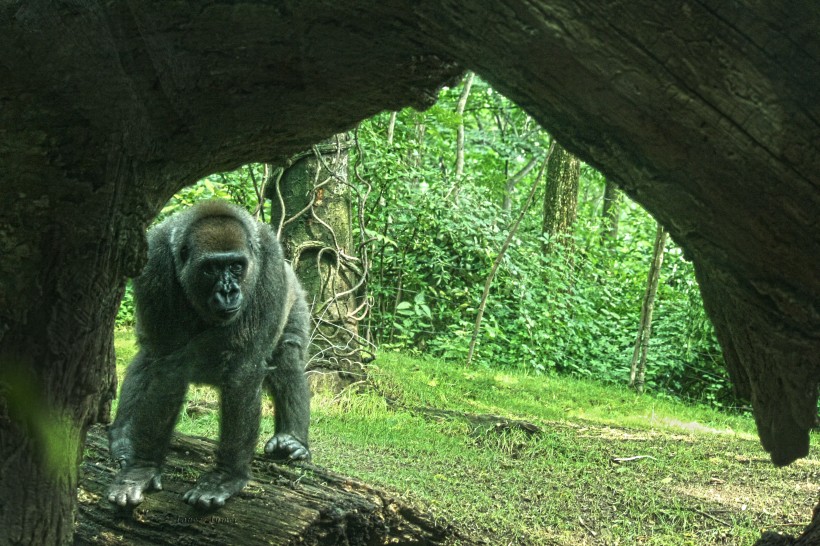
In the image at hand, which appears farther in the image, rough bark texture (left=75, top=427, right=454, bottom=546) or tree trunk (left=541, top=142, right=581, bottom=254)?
Result: tree trunk (left=541, top=142, right=581, bottom=254)

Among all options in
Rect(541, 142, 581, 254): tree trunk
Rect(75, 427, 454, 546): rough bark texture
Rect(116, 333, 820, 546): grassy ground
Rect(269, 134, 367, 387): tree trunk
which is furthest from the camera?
Rect(541, 142, 581, 254): tree trunk

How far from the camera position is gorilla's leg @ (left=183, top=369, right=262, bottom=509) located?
12.2ft

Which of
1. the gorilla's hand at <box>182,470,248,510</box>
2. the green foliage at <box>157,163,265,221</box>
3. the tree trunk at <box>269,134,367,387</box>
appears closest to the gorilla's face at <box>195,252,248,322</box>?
the gorilla's hand at <box>182,470,248,510</box>

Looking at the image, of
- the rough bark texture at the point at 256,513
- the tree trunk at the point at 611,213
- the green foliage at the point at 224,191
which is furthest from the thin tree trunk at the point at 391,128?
the rough bark texture at the point at 256,513

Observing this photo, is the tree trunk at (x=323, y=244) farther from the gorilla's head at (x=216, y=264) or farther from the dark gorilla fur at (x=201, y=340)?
the gorilla's head at (x=216, y=264)

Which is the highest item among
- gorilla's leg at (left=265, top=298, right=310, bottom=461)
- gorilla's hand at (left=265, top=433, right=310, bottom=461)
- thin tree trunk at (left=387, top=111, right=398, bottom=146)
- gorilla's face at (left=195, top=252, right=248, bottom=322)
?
thin tree trunk at (left=387, top=111, right=398, bottom=146)

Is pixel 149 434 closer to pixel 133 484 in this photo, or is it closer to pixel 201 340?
pixel 133 484

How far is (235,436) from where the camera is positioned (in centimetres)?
379

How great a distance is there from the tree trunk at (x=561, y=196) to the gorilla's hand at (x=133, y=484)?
910 cm

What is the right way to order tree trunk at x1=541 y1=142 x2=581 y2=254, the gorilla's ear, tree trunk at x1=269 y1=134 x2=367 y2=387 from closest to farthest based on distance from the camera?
the gorilla's ear < tree trunk at x1=269 y1=134 x2=367 y2=387 < tree trunk at x1=541 y1=142 x2=581 y2=254

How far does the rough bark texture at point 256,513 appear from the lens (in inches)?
138

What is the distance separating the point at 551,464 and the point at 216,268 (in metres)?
2.75

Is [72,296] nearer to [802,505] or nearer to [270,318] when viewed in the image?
[270,318]

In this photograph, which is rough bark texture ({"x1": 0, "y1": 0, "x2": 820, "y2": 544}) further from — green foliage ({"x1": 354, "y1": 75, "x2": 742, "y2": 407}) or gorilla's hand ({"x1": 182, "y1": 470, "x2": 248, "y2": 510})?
green foliage ({"x1": 354, "y1": 75, "x2": 742, "y2": 407})
